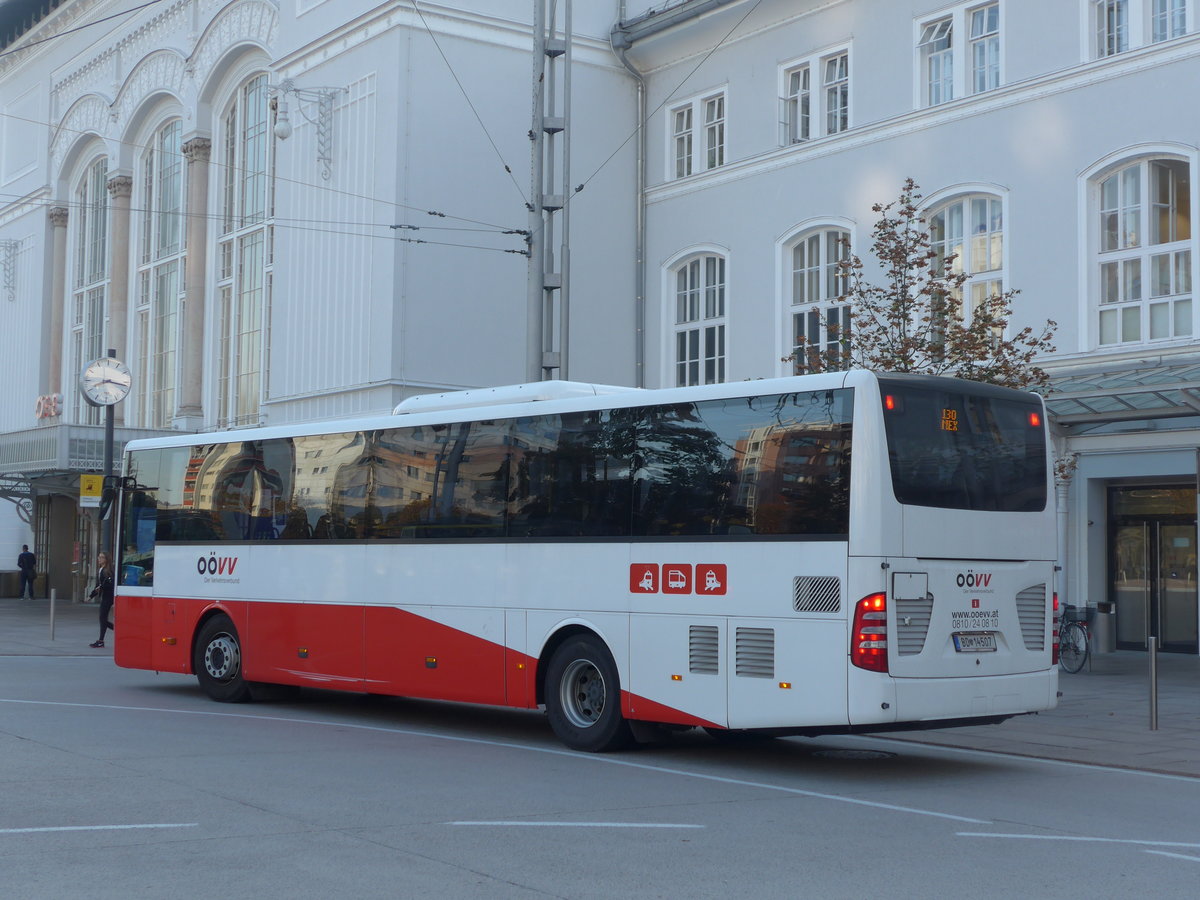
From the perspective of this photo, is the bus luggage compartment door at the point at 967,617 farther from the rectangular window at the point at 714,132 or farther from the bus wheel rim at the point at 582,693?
the rectangular window at the point at 714,132

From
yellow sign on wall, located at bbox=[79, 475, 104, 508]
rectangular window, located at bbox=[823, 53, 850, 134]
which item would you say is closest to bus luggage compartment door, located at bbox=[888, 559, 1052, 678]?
yellow sign on wall, located at bbox=[79, 475, 104, 508]

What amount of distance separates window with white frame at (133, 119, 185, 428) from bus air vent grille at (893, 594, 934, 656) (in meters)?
34.6

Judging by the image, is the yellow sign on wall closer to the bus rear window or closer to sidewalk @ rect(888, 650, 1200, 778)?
sidewalk @ rect(888, 650, 1200, 778)

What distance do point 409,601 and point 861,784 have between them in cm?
518

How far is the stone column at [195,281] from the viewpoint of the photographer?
41.4 m

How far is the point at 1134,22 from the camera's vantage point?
80.7ft

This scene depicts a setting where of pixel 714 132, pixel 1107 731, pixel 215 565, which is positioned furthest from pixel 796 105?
pixel 1107 731

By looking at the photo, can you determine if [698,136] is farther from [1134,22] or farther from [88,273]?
[88,273]

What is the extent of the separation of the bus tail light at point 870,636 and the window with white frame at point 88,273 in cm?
4008

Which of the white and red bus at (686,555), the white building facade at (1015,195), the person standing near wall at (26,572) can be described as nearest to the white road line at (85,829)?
the white and red bus at (686,555)

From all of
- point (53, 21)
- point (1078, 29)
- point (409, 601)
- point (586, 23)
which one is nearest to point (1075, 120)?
point (1078, 29)

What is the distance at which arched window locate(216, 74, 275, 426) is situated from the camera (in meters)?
38.2

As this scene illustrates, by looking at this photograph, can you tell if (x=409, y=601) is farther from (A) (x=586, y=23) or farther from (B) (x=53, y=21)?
(B) (x=53, y=21)

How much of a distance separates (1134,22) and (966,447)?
15.5 m
